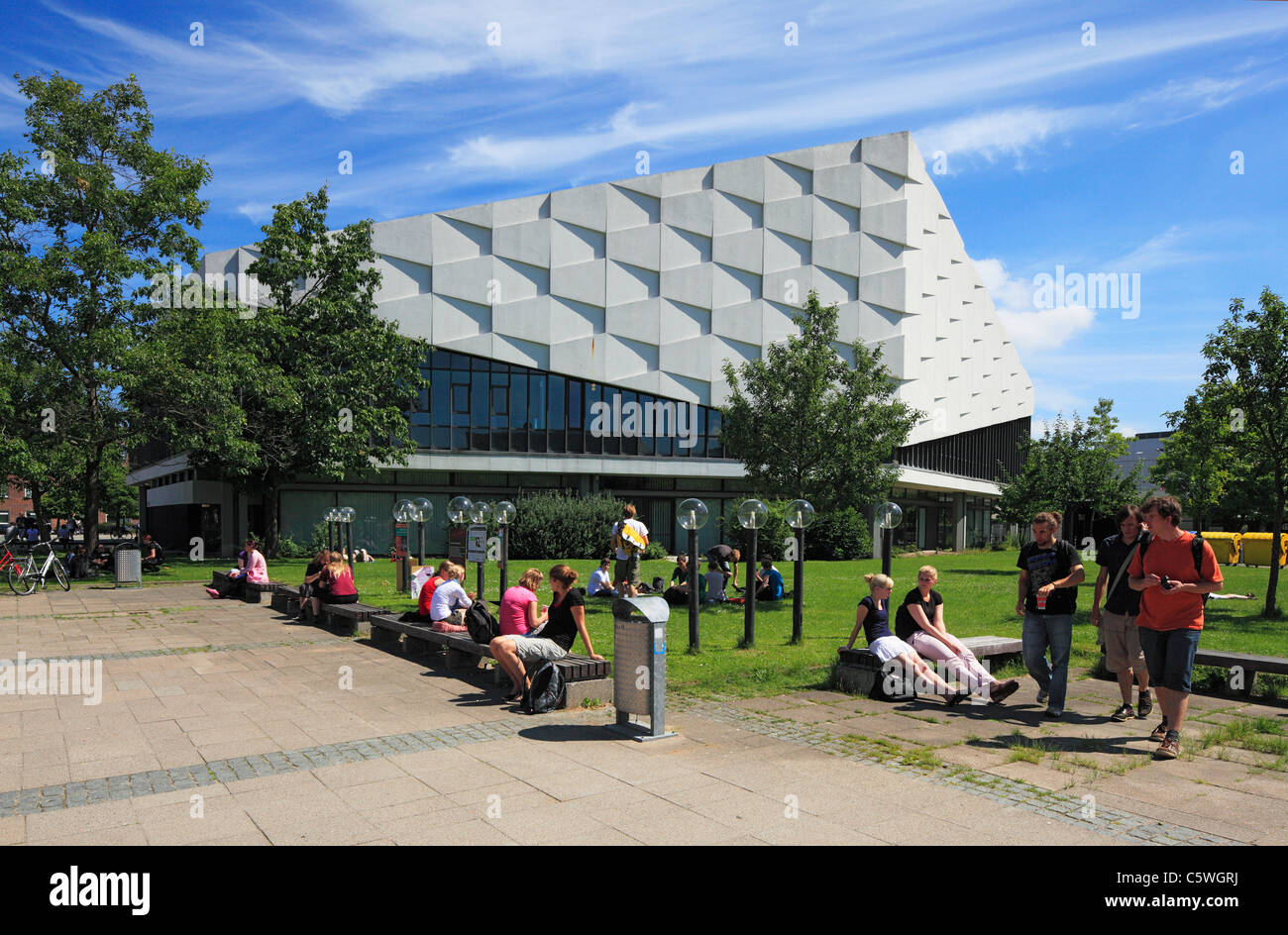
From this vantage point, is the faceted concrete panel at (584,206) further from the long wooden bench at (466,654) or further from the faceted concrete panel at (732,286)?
the long wooden bench at (466,654)

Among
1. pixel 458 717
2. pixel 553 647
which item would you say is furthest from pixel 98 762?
pixel 553 647

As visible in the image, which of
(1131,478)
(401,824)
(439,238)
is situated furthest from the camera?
(439,238)

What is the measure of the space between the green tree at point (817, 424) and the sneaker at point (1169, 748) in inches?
458

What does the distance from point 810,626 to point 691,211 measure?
29117mm

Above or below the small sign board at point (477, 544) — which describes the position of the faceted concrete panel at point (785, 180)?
above

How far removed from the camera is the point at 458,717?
7.78 metres

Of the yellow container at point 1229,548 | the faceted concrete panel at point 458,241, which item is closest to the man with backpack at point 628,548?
the faceted concrete panel at point 458,241

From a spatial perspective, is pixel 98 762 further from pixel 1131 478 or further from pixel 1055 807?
pixel 1131 478

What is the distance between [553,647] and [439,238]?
104 feet

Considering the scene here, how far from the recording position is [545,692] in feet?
25.8

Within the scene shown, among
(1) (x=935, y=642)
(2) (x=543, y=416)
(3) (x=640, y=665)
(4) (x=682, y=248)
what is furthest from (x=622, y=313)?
(3) (x=640, y=665)

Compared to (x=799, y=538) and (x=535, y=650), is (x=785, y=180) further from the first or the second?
(x=535, y=650)

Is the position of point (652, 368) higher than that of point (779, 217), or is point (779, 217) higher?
point (779, 217)

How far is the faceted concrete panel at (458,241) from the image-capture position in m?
37.1
